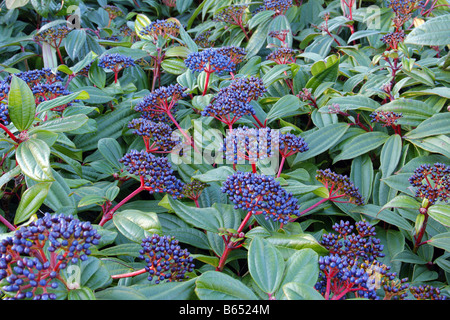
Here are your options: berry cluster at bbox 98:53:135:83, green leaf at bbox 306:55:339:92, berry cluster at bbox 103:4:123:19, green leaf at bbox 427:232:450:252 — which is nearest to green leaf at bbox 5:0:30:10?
berry cluster at bbox 103:4:123:19

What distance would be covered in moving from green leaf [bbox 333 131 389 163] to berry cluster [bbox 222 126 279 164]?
1.35ft

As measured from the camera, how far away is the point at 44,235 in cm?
97

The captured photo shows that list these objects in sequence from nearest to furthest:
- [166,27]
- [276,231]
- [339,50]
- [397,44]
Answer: [276,231] → [397,44] → [166,27] → [339,50]

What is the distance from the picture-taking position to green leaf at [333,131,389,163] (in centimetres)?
182

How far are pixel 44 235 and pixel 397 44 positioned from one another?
204cm

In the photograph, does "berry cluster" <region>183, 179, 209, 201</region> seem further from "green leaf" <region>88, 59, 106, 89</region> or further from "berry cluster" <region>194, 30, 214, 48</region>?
"berry cluster" <region>194, 30, 214, 48</region>

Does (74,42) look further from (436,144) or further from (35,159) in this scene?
(436,144)

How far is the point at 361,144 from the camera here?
6.07 feet

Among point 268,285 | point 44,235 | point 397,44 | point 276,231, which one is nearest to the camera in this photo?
point 44,235

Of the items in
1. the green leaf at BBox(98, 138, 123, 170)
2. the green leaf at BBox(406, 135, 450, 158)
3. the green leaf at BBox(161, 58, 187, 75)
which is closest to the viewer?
the green leaf at BBox(406, 135, 450, 158)
